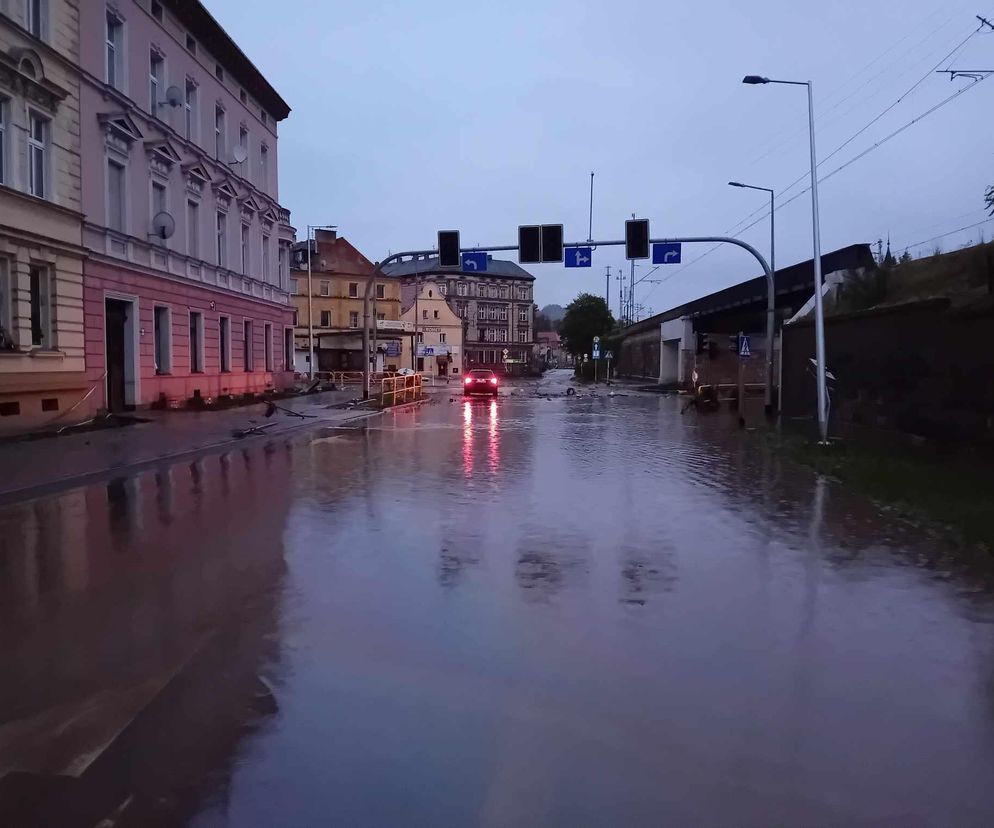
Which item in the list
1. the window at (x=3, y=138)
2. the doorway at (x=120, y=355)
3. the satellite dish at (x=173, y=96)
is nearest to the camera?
the window at (x=3, y=138)

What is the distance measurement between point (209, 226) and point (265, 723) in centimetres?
2993

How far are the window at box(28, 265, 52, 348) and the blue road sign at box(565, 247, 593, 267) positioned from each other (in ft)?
51.7

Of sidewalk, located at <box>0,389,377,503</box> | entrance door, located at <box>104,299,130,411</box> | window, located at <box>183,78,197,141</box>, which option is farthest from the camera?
window, located at <box>183,78,197,141</box>

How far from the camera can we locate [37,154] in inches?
820

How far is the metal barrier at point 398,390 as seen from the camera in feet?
124

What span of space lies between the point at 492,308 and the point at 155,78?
319ft

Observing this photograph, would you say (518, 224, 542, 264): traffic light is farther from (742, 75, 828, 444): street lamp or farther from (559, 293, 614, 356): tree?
(559, 293, 614, 356): tree

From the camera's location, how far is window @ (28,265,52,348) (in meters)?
20.9

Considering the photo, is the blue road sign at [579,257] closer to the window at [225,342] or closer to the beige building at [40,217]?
the window at [225,342]

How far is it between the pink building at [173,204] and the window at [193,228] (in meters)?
0.04

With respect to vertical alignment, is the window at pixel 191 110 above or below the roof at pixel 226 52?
below

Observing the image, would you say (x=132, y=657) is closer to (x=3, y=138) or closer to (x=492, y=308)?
(x=3, y=138)

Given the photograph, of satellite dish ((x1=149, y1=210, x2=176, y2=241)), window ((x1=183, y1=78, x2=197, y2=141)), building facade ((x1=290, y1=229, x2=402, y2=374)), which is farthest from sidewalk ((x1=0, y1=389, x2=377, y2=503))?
building facade ((x1=290, y1=229, x2=402, y2=374))

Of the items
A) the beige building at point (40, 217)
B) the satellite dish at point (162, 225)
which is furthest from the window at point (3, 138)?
the satellite dish at point (162, 225)
